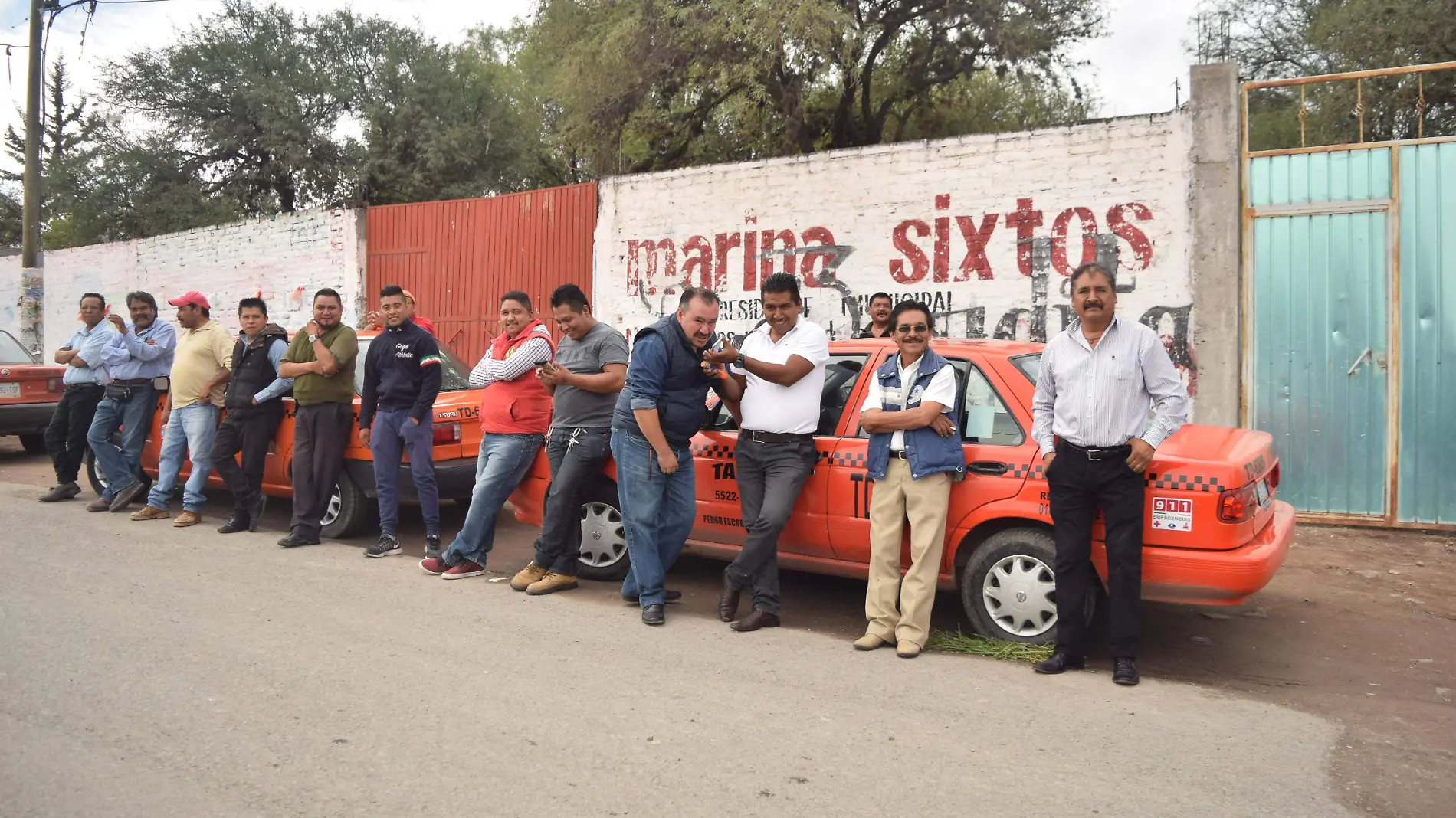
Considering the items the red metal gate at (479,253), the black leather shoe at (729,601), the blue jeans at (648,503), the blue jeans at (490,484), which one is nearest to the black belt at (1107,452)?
the black leather shoe at (729,601)

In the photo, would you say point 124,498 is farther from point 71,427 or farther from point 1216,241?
point 1216,241

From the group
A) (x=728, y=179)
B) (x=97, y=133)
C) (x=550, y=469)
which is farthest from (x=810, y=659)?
(x=97, y=133)

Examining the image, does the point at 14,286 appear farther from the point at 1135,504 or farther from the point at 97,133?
the point at 1135,504

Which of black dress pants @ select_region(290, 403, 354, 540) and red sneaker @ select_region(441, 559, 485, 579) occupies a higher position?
black dress pants @ select_region(290, 403, 354, 540)

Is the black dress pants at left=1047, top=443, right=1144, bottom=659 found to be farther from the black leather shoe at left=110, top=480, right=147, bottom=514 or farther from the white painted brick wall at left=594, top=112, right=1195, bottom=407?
the black leather shoe at left=110, top=480, right=147, bottom=514

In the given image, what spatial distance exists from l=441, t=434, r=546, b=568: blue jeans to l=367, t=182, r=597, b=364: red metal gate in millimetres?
6118

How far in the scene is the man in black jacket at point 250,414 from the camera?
305 inches

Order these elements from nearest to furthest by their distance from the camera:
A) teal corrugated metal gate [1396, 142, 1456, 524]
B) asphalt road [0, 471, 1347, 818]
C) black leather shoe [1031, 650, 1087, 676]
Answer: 1. asphalt road [0, 471, 1347, 818]
2. black leather shoe [1031, 650, 1087, 676]
3. teal corrugated metal gate [1396, 142, 1456, 524]

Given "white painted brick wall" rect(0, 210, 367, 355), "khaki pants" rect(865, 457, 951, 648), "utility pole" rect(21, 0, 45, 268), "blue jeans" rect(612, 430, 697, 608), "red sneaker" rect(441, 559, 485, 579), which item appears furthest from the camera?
"utility pole" rect(21, 0, 45, 268)

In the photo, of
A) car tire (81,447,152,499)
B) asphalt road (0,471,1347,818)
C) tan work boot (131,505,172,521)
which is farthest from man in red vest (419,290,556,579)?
car tire (81,447,152,499)

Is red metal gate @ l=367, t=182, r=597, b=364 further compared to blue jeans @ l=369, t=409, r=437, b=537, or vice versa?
red metal gate @ l=367, t=182, r=597, b=364

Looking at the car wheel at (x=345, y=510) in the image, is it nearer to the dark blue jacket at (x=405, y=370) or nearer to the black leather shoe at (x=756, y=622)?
the dark blue jacket at (x=405, y=370)

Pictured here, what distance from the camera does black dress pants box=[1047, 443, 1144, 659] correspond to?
4449 mm

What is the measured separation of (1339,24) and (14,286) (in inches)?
958
